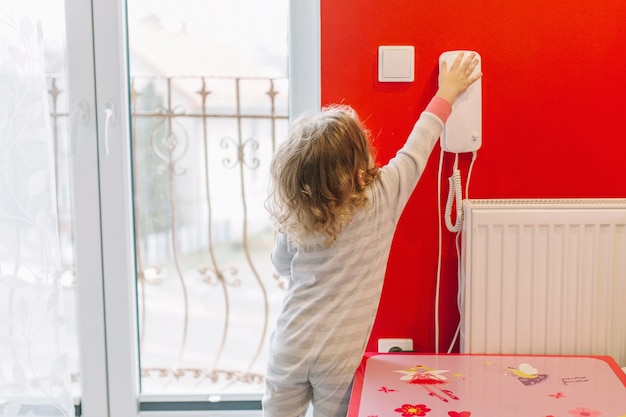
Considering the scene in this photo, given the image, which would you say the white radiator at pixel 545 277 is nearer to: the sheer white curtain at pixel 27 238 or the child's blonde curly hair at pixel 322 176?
the child's blonde curly hair at pixel 322 176

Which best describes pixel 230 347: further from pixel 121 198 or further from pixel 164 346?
pixel 121 198

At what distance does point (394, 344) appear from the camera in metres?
1.67

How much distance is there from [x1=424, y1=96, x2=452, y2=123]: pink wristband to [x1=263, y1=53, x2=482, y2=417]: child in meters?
0.09

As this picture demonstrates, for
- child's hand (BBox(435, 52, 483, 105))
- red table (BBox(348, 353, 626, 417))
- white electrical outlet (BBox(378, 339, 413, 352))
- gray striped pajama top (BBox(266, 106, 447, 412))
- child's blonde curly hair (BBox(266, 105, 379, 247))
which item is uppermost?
child's hand (BBox(435, 52, 483, 105))

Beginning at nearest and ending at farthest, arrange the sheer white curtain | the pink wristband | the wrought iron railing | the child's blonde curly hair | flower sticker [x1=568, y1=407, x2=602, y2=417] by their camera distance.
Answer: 1. flower sticker [x1=568, y1=407, x2=602, y2=417]
2. the child's blonde curly hair
3. the pink wristband
4. the sheer white curtain
5. the wrought iron railing

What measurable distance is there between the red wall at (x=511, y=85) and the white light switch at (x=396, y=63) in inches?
0.6

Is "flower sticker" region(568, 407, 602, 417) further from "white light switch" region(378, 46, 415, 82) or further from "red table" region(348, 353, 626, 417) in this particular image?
"white light switch" region(378, 46, 415, 82)

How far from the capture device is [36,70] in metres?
1.60

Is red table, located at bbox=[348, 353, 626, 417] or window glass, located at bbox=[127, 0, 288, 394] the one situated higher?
window glass, located at bbox=[127, 0, 288, 394]

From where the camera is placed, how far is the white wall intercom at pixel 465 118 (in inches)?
60.9

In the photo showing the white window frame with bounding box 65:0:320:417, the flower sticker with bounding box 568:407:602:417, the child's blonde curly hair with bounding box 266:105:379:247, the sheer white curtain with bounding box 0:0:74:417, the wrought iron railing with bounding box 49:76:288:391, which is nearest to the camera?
the flower sticker with bounding box 568:407:602:417

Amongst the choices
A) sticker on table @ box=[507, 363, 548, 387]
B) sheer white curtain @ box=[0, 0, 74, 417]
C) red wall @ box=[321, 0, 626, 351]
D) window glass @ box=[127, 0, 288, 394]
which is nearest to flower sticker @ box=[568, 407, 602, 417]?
sticker on table @ box=[507, 363, 548, 387]

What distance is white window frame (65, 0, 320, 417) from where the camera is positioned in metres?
1.71

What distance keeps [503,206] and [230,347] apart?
0.87 metres
